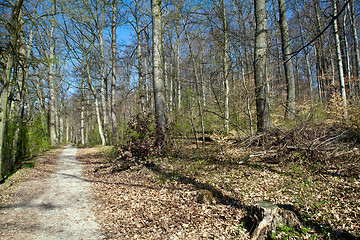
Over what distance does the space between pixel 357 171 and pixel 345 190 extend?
84 centimetres

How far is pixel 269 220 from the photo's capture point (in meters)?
3.53

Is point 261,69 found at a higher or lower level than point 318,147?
higher

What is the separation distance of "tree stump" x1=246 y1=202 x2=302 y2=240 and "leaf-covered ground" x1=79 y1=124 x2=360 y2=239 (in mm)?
140

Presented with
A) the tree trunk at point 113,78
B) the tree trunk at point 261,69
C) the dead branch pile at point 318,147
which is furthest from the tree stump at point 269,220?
the tree trunk at point 113,78

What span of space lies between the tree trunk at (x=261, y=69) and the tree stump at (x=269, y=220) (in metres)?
4.10

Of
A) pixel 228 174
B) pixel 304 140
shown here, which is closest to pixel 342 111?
pixel 304 140

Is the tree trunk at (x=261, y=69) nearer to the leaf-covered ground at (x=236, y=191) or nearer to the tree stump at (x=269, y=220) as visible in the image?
the leaf-covered ground at (x=236, y=191)

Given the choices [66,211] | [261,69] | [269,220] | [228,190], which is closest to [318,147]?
[228,190]

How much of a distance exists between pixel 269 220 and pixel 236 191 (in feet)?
4.70

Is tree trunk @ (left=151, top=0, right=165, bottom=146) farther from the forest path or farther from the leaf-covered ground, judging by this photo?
the forest path

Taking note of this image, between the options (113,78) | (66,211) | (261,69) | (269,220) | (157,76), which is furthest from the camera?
(113,78)

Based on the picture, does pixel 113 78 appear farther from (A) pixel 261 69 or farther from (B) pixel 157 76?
(A) pixel 261 69

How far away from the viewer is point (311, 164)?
5301 millimetres

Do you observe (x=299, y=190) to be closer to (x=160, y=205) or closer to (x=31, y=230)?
(x=160, y=205)
